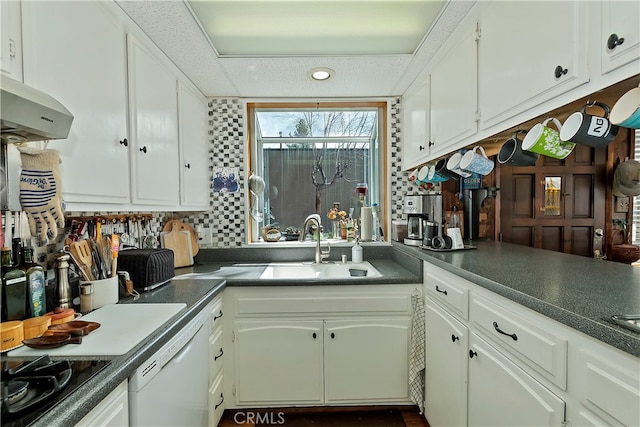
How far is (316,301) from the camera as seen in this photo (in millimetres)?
1948

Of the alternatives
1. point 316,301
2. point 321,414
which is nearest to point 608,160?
point 316,301

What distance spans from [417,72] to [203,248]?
6.66ft

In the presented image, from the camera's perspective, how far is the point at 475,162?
1.62 metres

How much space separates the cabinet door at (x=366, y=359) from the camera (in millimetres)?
1956

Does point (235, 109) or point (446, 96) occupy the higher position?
point (235, 109)

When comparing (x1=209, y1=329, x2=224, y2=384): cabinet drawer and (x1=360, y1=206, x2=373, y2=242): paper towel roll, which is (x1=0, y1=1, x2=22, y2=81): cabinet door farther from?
(x1=360, y1=206, x2=373, y2=242): paper towel roll

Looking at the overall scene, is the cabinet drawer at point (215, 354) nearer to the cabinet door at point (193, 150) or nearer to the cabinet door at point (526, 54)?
the cabinet door at point (193, 150)

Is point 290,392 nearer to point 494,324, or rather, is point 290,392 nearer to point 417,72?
point 494,324

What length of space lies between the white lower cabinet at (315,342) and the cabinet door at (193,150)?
757mm

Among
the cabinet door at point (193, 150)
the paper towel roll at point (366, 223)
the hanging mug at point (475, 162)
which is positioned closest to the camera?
the hanging mug at point (475, 162)

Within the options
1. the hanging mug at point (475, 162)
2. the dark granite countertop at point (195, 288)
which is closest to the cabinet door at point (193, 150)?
the dark granite countertop at point (195, 288)

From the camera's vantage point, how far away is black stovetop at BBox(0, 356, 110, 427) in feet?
2.05

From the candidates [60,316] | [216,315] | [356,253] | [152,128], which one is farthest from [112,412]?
[356,253]

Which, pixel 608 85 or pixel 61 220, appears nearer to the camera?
pixel 608 85
